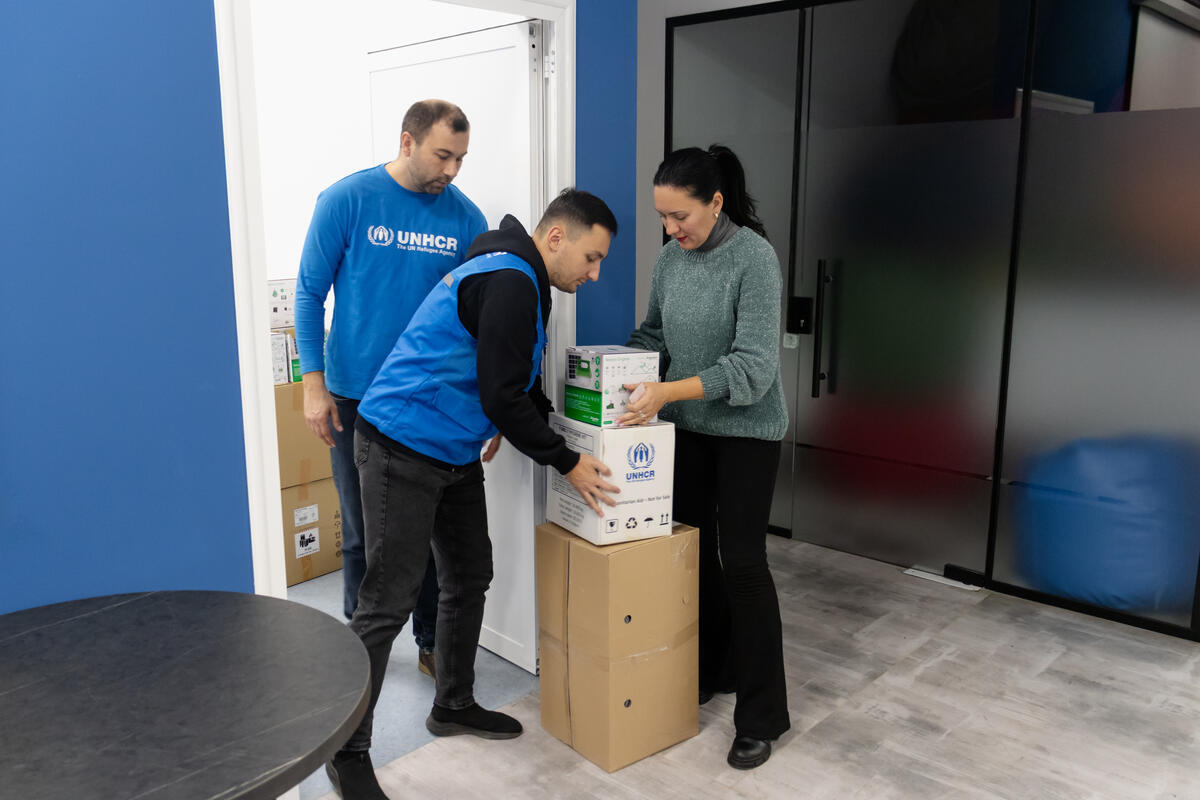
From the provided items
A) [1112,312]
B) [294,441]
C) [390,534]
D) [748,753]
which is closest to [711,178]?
[390,534]

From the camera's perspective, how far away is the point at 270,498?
1925mm

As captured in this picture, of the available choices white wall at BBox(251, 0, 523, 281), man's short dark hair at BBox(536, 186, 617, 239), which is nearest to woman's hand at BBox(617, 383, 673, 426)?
man's short dark hair at BBox(536, 186, 617, 239)

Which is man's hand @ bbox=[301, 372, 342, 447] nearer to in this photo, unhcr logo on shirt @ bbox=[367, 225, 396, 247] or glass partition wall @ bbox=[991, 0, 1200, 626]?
unhcr logo on shirt @ bbox=[367, 225, 396, 247]

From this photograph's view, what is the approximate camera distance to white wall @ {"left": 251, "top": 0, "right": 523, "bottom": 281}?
12.5 feet

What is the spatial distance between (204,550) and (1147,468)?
9.56 feet

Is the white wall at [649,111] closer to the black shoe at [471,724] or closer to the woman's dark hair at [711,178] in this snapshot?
the woman's dark hair at [711,178]

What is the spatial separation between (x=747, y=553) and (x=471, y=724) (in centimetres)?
86

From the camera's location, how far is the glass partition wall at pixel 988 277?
9.84 feet

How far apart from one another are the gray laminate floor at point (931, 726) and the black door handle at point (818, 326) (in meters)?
0.97

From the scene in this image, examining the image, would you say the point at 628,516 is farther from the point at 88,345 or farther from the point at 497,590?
the point at 88,345

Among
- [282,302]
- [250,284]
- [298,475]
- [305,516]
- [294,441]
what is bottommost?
[305,516]

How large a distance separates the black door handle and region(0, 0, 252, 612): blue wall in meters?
2.55

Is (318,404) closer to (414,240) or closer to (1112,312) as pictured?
(414,240)

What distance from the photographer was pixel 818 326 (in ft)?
12.4
